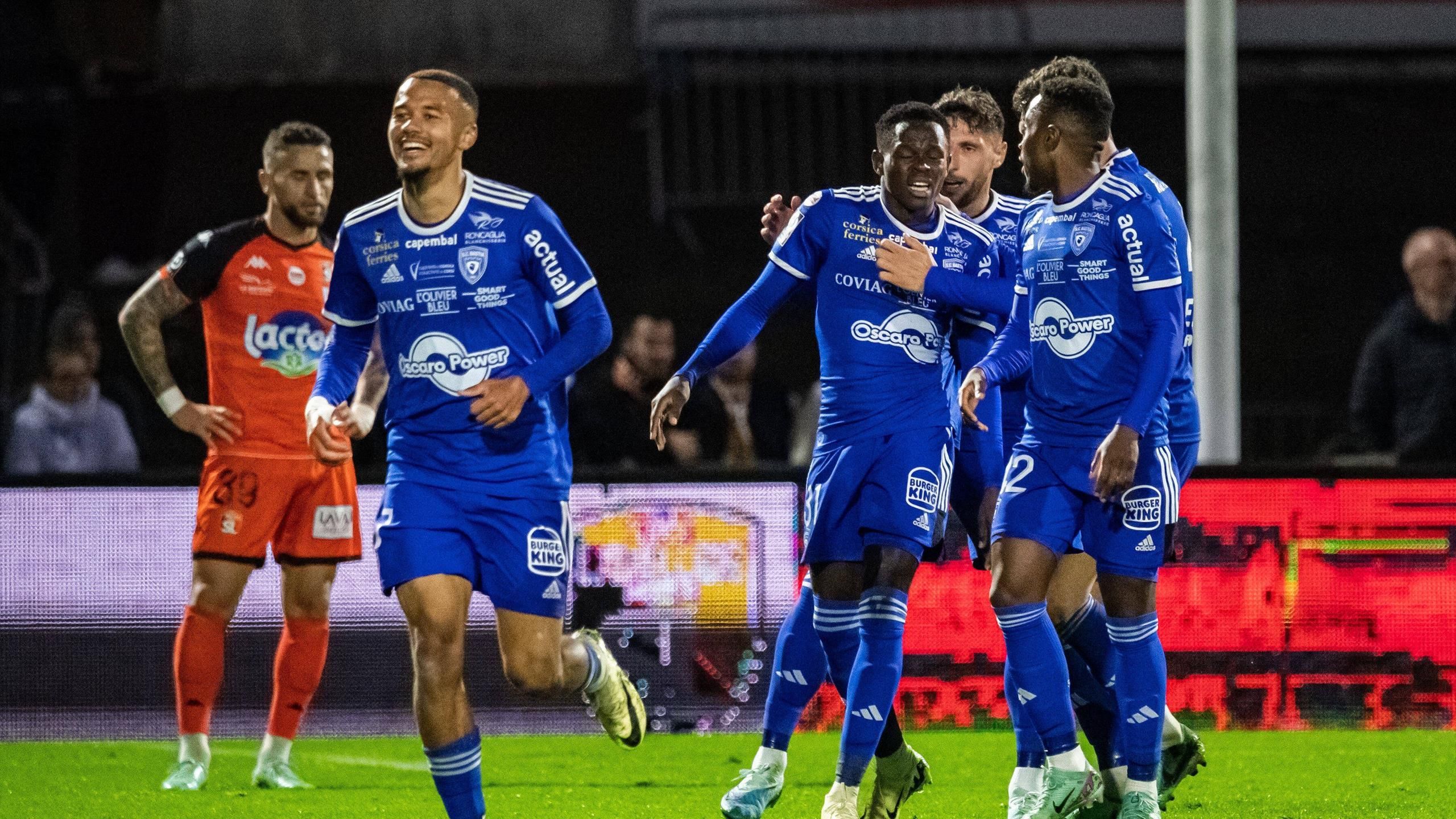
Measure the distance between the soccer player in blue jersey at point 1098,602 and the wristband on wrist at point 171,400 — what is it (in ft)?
11.0

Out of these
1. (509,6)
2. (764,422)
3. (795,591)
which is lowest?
(795,591)

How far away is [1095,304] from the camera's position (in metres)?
5.29

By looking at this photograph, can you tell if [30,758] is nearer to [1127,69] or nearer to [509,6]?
[509,6]

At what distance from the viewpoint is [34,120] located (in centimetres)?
1406

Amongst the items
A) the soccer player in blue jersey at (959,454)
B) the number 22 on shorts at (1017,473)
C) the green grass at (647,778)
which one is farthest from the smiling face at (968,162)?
the green grass at (647,778)

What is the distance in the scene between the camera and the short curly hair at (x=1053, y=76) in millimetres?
5492

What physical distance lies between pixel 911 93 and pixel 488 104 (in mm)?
3149

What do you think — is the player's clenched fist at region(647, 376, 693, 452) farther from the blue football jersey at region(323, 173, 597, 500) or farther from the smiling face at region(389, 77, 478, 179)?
the smiling face at region(389, 77, 478, 179)

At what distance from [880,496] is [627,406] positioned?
13.1 ft

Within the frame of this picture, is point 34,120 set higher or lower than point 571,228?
higher

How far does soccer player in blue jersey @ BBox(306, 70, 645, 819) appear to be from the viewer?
4.82 m

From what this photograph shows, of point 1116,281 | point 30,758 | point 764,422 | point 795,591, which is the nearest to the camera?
point 1116,281

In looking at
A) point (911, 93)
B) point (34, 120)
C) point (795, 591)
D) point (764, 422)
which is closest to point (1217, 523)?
point (795, 591)

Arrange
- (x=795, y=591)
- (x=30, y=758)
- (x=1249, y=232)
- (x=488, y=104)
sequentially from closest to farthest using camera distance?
(x=30, y=758) → (x=795, y=591) → (x=1249, y=232) → (x=488, y=104)
